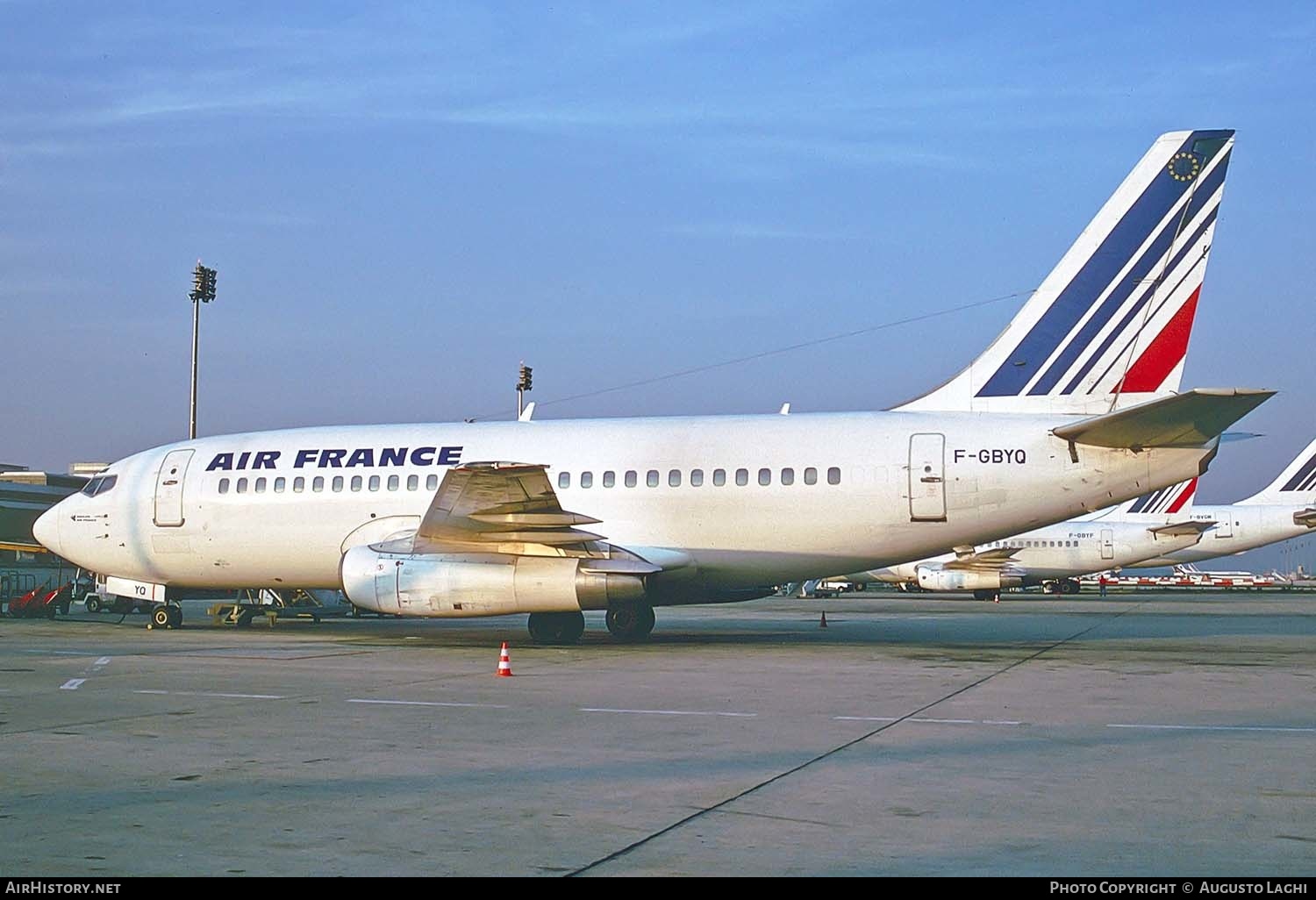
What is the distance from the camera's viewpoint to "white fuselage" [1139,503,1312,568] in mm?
54775

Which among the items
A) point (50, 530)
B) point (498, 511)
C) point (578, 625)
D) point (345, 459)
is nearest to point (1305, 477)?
point (578, 625)

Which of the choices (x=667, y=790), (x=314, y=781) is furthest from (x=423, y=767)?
(x=667, y=790)

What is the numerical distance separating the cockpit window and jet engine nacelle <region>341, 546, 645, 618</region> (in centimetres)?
810

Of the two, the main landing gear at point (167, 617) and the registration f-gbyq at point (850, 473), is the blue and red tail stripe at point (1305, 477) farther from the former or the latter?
the main landing gear at point (167, 617)

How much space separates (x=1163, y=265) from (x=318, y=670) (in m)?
13.8

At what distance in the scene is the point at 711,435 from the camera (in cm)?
2125

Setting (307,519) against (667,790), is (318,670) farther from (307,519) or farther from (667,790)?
(667,790)

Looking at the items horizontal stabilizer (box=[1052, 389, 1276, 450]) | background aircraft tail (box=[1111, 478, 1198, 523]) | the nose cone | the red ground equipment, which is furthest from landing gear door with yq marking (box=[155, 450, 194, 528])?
background aircraft tail (box=[1111, 478, 1198, 523])

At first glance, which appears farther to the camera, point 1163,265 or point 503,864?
point 1163,265

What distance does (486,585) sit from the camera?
19547mm

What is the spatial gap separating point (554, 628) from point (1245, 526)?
43.5m

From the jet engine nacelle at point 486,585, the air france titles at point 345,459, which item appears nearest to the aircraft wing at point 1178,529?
the air france titles at point 345,459

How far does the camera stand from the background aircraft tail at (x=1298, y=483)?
54875 mm

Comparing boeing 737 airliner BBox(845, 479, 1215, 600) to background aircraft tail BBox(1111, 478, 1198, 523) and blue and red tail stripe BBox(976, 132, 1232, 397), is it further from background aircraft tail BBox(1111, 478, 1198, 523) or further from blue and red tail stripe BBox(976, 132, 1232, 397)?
blue and red tail stripe BBox(976, 132, 1232, 397)
